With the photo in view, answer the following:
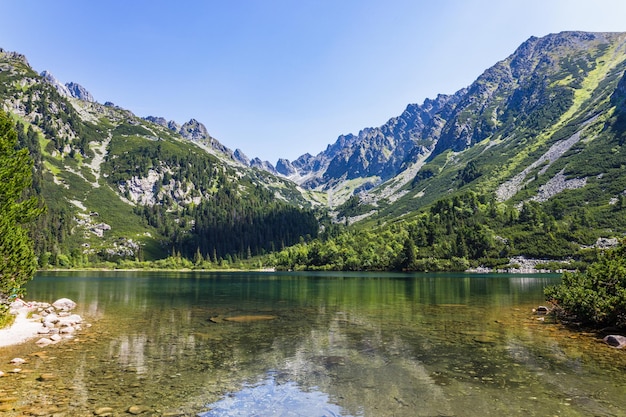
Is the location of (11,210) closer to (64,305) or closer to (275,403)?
(64,305)

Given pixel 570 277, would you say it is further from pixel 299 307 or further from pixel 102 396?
pixel 102 396

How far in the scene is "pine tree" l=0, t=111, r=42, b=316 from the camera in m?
34.2

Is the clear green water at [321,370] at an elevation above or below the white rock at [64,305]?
above

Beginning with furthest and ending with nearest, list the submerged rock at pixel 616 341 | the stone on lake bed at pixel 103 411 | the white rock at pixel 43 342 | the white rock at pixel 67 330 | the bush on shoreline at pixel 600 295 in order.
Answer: the white rock at pixel 67 330
the bush on shoreline at pixel 600 295
the white rock at pixel 43 342
the submerged rock at pixel 616 341
the stone on lake bed at pixel 103 411

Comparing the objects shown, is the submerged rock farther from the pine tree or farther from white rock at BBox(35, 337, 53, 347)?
→ the pine tree

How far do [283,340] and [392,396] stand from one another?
15.5 meters

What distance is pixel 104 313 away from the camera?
161 ft

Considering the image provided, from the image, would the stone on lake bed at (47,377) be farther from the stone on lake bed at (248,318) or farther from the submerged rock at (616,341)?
the submerged rock at (616,341)

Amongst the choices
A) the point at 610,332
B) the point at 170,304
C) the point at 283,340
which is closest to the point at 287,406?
the point at 283,340

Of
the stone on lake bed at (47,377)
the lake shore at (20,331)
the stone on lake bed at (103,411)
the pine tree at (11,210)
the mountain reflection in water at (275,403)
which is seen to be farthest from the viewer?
the pine tree at (11,210)

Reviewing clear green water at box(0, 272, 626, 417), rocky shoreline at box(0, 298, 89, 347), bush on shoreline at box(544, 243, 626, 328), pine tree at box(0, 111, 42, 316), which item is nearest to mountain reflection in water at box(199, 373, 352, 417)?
clear green water at box(0, 272, 626, 417)

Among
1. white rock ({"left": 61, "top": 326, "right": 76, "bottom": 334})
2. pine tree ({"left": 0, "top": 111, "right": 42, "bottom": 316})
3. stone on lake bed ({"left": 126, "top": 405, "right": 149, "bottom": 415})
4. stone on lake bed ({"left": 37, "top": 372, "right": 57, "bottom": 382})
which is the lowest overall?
white rock ({"left": 61, "top": 326, "right": 76, "bottom": 334})

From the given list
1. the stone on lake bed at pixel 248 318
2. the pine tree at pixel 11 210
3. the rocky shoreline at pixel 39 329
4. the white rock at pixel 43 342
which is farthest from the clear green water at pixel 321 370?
the pine tree at pixel 11 210

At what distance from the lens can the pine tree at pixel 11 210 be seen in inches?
1348
